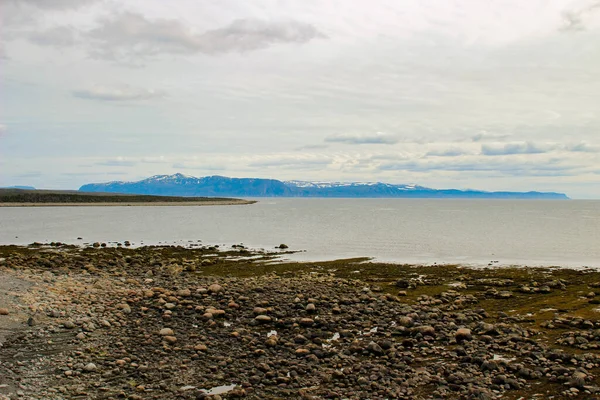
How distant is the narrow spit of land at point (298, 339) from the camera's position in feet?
36.3

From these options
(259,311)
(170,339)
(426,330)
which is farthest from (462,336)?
(170,339)

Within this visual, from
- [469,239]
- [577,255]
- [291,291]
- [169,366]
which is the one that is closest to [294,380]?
[169,366]

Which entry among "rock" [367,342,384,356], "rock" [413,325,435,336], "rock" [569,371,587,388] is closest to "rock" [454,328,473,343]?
"rock" [413,325,435,336]

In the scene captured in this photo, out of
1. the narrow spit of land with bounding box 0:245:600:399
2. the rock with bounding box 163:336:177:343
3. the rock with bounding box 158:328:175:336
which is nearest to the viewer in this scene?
the narrow spit of land with bounding box 0:245:600:399

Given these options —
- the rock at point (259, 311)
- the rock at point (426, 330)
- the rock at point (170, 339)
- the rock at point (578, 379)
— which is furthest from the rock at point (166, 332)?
the rock at point (578, 379)

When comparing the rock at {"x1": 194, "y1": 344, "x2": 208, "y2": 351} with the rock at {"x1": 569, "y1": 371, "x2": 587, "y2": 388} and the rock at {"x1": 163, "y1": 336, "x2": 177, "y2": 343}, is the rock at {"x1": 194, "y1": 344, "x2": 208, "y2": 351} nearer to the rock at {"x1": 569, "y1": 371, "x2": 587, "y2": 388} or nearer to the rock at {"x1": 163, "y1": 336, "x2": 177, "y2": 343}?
the rock at {"x1": 163, "y1": 336, "x2": 177, "y2": 343}

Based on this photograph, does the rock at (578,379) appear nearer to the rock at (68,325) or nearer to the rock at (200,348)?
the rock at (200,348)

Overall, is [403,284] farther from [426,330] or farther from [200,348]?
[200,348]

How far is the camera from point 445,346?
44.7 feet

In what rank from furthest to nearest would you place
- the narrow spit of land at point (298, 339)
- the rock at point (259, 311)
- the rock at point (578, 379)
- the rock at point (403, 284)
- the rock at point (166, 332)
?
the rock at point (403, 284) → the rock at point (259, 311) → the rock at point (166, 332) → the narrow spit of land at point (298, 339) → the rock at point (578, 379)

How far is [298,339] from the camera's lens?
46.3 feet

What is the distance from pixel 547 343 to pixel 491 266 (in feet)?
62.9

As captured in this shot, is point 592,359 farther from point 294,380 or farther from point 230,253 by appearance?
point 230,253

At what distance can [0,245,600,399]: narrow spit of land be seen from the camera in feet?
36.3
